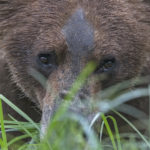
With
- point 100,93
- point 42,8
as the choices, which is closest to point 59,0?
point 42,8

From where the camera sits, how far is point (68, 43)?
14.8 feet

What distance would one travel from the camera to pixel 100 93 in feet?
15.2

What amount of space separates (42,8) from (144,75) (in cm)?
127

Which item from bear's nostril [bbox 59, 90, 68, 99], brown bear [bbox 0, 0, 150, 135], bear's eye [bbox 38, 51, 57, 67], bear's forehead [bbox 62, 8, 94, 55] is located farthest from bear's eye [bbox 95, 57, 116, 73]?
bear's nostril [bbox 59, 90, 68, 99]

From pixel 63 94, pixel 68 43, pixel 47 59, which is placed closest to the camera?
pixel 63 94

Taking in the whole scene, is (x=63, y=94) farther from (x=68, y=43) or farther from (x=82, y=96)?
(x=68, y=43)

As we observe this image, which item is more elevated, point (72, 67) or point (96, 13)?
point (96, 13)

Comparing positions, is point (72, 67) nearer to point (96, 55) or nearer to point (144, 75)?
point (96, 55)

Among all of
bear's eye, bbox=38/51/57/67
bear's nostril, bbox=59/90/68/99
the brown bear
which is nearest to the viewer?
bear's nostril, bbox=59/90/68/99

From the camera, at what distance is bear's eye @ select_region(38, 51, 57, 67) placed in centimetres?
462

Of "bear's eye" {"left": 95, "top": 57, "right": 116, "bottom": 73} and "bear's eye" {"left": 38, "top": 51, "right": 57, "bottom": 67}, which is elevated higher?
"bear's eye" {"left": 38, "top": 51, "right": 57, "bottom": 67}

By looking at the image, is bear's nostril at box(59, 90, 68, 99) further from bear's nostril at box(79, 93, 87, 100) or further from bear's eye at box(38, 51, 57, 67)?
bear's eye at box(38, 51, 57, 67)

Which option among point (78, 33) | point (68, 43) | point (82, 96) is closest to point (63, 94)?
point (82, 96)

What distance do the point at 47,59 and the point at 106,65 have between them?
1.73 feet
